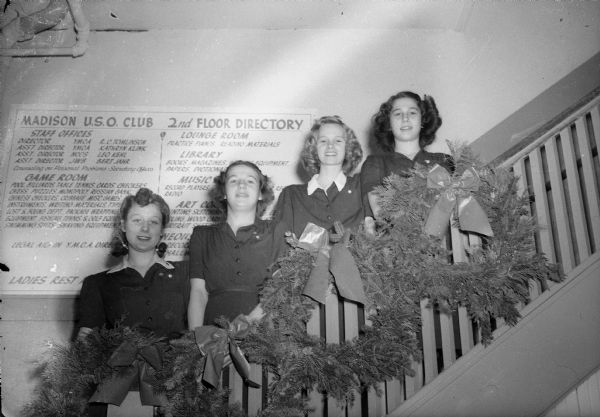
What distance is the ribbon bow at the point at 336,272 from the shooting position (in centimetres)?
198

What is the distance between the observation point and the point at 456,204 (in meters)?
2.14

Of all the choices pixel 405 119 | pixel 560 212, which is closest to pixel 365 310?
pixel 560 212

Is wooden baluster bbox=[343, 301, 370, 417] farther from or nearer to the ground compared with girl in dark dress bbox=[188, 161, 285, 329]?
nearer to the ground

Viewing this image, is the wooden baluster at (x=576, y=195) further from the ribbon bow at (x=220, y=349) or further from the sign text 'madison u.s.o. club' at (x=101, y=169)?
the sign text 'madison u.s.o. club' at (x=101, y=169)

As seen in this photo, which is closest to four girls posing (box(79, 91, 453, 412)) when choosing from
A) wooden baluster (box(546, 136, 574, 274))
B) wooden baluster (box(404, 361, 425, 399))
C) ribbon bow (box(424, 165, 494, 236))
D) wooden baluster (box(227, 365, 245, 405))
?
ribbon bow (box(424, 165, 494, 236))

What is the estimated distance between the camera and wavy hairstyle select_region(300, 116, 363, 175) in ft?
8.77

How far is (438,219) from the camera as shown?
2.12 meters

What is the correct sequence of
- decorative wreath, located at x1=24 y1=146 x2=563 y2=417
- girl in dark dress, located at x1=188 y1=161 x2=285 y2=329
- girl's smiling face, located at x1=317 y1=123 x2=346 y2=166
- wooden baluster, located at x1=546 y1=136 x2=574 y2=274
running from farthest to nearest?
girl's smiling face, located at x1=317 y1=123 x2=346 y2=166 → girl in dark dress, located at x1=188 y1=161 x2=285 y2=329 → wooden baluster, located at x1=546 y1=136 x2=574 y2=274 → decorative wreath, located at x1=24 y1=146 x2=563 y2=417

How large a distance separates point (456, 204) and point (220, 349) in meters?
1.12

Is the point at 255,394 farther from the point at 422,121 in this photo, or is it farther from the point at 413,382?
the point at 422,121

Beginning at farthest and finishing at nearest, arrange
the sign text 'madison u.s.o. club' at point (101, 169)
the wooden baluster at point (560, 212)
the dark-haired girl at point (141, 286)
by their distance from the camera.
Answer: the sign text 'madison u.s.o. club' at point (101, 169) < the dark-haired girl at point (141, 286) < the wooden baluster at point (560, 212)

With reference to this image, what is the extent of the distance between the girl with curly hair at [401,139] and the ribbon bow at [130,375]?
3.94 ft

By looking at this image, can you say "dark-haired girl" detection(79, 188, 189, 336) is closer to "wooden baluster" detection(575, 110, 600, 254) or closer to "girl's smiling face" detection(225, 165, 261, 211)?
"girl's smiling face" detection(225, 165, 261, 211)

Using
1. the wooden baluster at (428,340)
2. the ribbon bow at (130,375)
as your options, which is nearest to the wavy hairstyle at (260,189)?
the ribbon bow at (130,375)
